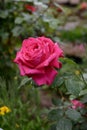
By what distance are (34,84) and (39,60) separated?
207 mm

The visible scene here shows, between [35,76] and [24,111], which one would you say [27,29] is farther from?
[35,76]

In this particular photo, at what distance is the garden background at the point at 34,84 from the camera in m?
2.03

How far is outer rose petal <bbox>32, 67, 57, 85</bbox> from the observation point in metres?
1.84

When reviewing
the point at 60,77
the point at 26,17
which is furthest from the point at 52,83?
the point at 26,17

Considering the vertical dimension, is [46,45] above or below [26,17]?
above

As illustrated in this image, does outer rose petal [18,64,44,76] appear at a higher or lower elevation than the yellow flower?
higher

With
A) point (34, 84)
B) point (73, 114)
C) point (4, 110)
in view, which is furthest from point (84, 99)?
point (4, 110)

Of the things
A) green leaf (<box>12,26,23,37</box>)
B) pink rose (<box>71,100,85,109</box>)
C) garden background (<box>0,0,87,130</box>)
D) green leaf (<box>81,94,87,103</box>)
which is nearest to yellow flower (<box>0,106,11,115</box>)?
garden background (<box>0,0,87,130</box>)

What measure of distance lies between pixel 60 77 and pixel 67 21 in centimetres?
486

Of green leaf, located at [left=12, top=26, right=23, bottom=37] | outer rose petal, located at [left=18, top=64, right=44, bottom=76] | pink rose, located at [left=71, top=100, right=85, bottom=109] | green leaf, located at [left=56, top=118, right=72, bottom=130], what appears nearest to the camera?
outer rose petal, located at [left=18, top=64, right=44, bottom=76]

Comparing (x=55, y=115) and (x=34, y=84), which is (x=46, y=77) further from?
(x=55, y=115)

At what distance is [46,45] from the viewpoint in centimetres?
186

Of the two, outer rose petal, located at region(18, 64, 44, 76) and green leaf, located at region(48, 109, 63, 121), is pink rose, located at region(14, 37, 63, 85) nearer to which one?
outer rose petal, located at region(18, 64, 44, 76)

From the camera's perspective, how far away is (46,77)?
6.11ft
